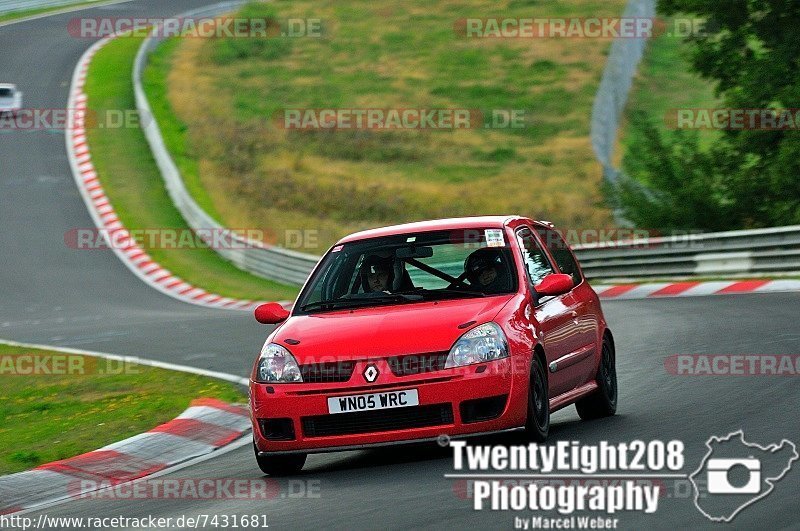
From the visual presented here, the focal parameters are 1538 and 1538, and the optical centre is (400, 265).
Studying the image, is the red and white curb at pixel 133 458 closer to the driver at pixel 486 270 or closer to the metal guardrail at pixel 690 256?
the driver at pixel 486 270

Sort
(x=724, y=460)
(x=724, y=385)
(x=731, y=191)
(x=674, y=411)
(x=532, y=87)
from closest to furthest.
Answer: (x=724, y=460)
(x=674, y=411)
(x=724, y=385)
(x=731, y=191)
(x=532, y=87)

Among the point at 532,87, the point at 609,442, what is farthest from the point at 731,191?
the point at 532,87

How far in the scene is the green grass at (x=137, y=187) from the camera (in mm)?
28844

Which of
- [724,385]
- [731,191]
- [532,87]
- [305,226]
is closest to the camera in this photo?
[724,385]

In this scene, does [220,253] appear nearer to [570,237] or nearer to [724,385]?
[570,237]

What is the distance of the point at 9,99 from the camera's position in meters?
44.9

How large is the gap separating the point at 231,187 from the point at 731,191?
15.8m

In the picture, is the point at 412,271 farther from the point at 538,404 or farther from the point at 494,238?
the point at 538,404

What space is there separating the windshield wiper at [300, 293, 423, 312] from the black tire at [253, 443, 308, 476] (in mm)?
982

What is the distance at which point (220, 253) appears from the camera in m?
31.8

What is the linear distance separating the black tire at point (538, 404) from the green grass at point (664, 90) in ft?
108

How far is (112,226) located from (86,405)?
2061 centimetres

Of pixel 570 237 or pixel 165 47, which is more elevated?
pixel 165 47

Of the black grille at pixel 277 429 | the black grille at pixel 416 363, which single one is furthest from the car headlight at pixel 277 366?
the black grille at pixel 416 363
